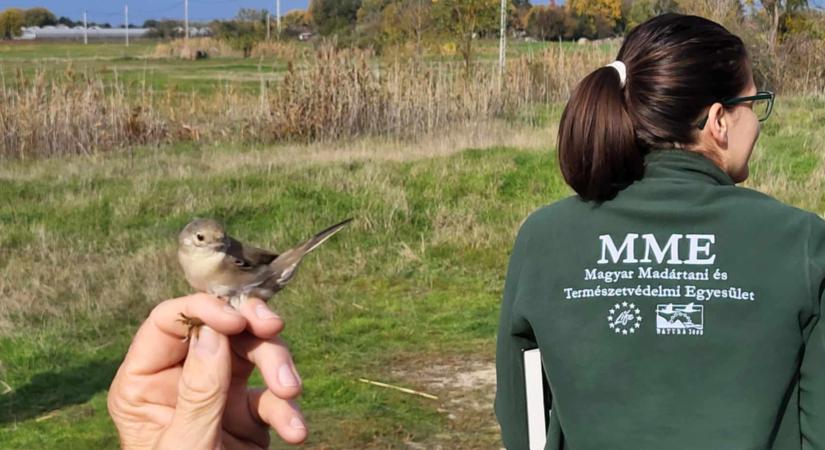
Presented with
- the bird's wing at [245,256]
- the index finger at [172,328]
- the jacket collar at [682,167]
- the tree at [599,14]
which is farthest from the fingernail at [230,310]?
the tree at [599,14]

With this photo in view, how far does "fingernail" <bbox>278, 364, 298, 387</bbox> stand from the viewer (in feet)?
7.02

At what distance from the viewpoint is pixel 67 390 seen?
685cm

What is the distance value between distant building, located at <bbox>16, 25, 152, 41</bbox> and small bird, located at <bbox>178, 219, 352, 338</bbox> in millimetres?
113631

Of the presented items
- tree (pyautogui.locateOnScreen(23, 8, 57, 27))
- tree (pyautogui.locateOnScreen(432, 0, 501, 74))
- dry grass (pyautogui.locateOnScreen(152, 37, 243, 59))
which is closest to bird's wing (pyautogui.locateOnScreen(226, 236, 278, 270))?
tree (pyautogui.locateOnScreen(432, 0, 501, 74))

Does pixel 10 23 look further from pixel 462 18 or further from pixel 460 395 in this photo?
pixel 460 395

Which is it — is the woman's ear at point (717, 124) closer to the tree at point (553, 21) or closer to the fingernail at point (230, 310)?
the fingernail at point (230, 310)

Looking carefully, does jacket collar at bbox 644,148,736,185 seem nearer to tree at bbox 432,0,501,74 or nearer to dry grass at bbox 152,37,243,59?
tree at bbox 432,0,501,74

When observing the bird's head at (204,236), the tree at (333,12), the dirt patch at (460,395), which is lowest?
the dirt patch at (460,395)

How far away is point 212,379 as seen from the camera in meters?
2.23

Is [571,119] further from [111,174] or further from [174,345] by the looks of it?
[111,174]

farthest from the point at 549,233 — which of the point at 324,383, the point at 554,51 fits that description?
the point at 554,51

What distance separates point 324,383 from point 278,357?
4.70 metres

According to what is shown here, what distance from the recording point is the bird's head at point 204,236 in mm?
2766

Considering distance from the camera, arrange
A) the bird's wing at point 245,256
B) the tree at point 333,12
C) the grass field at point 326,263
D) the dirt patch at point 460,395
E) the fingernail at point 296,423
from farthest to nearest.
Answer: the tree at point 333,12 → the grass field at point 326,263 → the dirt patch at point 460,395 → the bird's wing at point 245,256 → the fingernail at point 296,423
